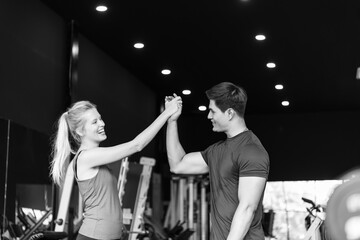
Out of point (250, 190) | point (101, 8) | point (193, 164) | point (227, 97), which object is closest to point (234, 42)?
point (101, 8)

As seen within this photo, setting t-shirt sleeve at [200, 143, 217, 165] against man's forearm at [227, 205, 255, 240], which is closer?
man's forearm at [227, 205, 255, 240]

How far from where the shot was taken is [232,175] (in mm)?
2709

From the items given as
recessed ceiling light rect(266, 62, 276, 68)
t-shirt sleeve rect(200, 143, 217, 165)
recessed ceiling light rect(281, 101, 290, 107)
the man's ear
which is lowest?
t-shirt sleeve rect(200, 143, 217, 165)

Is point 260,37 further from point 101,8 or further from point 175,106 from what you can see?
point 175,106

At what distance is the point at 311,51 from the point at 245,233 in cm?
857

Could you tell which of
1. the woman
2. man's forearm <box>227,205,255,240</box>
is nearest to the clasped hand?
the woman

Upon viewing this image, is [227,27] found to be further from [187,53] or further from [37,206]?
[37,206]

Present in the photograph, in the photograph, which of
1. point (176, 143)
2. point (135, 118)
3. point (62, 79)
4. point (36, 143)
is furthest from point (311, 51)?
point (176, 143)

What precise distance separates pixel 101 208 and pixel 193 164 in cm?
48

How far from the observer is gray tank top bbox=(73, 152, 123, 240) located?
2.87 m

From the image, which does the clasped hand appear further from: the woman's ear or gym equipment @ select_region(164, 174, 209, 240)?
gym equipment @ select_region(164, 174, 209, 240)

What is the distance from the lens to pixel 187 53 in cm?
1083

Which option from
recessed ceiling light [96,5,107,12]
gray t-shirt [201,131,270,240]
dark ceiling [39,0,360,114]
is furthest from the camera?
dark ceiling [39,0,360,114]

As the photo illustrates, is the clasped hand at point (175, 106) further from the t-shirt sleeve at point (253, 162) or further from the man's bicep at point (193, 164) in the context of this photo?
the t-shirt sleeve at point (253, 162)
